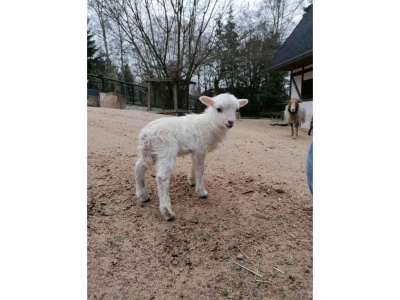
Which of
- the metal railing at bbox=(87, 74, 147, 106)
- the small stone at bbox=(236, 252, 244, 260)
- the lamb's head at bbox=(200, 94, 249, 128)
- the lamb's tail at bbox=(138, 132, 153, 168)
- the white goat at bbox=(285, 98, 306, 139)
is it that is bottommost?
the small stone at bbox=(236, 252, 244, 260)

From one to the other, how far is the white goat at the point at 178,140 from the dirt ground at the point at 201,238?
4.3 inches

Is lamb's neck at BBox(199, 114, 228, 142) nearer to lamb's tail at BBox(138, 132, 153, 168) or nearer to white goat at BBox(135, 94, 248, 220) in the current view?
→ white goat at BBox(135, 94, 248, 220)

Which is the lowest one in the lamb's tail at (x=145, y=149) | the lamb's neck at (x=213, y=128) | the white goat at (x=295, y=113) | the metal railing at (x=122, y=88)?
the lamb's tail at (x=145, y=149)

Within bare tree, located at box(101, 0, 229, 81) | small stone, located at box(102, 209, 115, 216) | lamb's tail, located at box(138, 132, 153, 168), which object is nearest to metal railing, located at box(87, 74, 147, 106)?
bare tree, located at box(101, 0, 229, 81)

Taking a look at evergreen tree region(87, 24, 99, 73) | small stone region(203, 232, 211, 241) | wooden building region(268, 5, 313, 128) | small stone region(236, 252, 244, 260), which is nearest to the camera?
small stone region(236, 252, 244, 260)

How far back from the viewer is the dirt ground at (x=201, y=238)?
82 centimetres

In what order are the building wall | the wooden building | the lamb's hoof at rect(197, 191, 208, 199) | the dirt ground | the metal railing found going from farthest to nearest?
the metal railing < the building wall < the wooden building < the lamb's hoof at rect(197, 191, 208, 199) < the dirt ground

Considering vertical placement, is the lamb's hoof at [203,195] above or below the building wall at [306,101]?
below

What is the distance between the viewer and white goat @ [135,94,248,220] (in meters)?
1.25

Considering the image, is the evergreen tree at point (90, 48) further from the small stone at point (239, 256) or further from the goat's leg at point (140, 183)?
the small stone at point (239, 256)

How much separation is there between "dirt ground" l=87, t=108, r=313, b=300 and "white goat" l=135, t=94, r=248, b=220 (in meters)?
0.11

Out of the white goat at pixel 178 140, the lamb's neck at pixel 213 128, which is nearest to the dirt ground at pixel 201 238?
the white goat at pixel 178 140

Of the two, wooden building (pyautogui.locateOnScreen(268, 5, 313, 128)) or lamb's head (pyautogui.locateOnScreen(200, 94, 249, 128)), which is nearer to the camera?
lamb's head (pyautogui.locateOnScreen(200, 94, 249, 128))

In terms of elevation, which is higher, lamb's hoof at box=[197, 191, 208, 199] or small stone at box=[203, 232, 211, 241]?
lamb's hoof at box=[197, 191, 208, 199]
